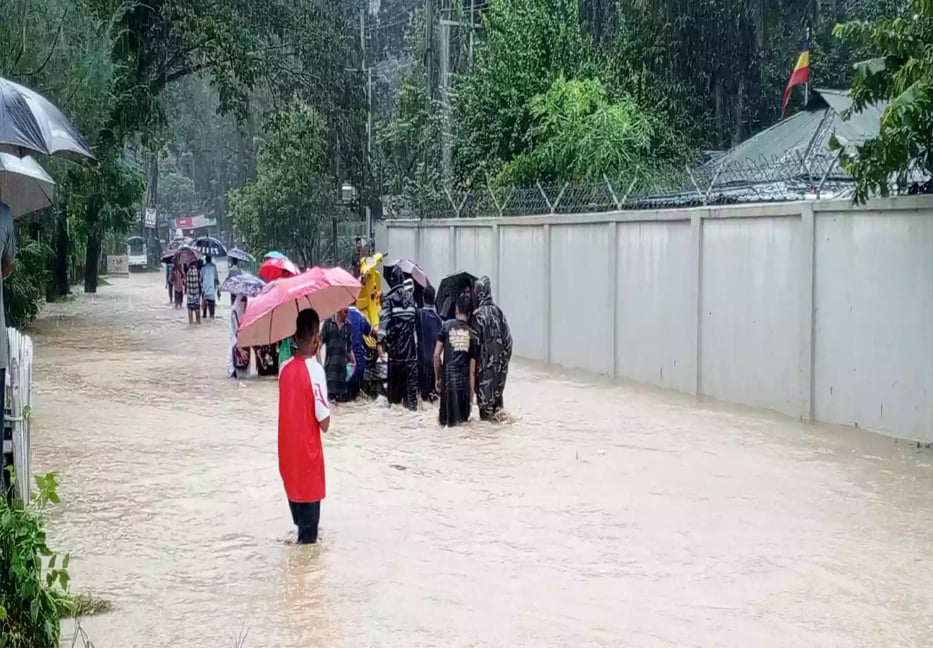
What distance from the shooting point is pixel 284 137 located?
39.3 metres

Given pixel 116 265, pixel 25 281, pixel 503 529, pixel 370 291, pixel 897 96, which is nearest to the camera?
pixel 503 529

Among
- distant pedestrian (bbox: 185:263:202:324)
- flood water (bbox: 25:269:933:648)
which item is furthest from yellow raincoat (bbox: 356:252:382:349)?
distant pedestrian (bbox: 185:263:202:324)

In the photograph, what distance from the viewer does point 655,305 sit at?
15.8 metres

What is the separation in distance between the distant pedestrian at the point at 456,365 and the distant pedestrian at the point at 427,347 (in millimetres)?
835

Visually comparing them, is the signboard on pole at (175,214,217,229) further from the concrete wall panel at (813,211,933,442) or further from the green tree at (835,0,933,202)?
the green tree at (835,0,933,202)

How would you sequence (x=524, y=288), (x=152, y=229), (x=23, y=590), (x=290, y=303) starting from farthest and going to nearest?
(x=152, y=229), (x=524, y=288), (x=290, y=303), (x=23, y=590)

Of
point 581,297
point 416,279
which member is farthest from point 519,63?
point 416,279

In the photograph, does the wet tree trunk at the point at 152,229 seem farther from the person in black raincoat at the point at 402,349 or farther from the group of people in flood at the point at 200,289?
the person in black raincoat at the point at 402,349

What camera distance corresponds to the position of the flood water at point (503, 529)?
6.17 meters

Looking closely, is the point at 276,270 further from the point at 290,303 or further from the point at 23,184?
the point at 290,303

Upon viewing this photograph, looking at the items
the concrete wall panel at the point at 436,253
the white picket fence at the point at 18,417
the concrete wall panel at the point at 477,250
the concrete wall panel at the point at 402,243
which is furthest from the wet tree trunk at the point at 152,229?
the white picket fence at the point at 18,417

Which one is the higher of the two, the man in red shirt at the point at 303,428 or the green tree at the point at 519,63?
the green tree at the point at 519,63

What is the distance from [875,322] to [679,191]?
445cm

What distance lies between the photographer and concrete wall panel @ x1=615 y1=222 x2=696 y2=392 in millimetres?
15094
